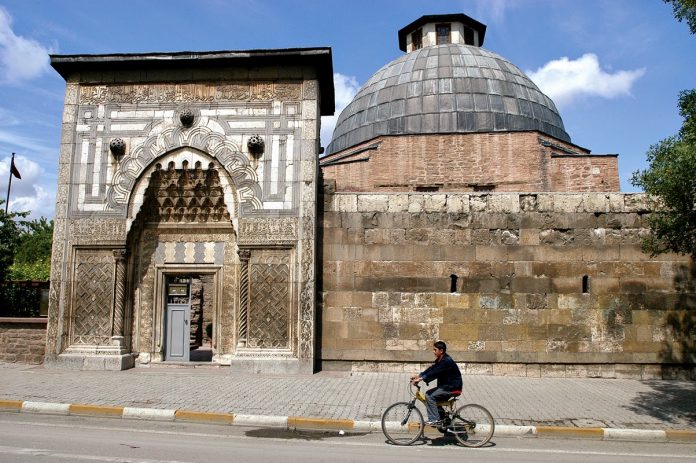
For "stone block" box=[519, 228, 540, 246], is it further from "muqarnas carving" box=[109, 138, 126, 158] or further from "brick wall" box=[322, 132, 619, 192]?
"muqarnas carving" box=[109, 138, 126, 158]

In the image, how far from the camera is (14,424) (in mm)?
7598

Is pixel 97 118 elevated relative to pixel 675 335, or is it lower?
elevated

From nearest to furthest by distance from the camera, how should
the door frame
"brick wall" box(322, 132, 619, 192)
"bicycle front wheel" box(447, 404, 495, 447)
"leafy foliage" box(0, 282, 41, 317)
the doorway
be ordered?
"bicycle front wheel" box(447, 404, 495, 447)
the door frame
the doorway
"leafy foliage" box(0, 282, 41, 317)
"brick wall" box(322, 132, 619, 192)

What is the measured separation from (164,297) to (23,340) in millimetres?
3284

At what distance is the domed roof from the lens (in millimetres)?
23234

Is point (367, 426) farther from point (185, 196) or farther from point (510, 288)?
point (185, 196)

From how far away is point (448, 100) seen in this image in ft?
77.8

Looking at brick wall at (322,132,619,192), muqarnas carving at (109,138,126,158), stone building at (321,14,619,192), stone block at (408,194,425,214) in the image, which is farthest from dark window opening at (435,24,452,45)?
muqarnas carving at (109,138,126,158)

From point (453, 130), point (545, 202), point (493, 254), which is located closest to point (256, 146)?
point (493, 254)

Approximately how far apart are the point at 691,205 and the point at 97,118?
11962 millimetres

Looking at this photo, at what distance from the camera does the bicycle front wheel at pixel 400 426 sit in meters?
6.82

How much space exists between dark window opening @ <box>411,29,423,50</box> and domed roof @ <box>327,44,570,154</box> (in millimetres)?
3277

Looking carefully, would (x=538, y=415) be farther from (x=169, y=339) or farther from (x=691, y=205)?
(x=169, y=339)

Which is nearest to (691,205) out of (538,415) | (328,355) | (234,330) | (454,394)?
(538,415)
